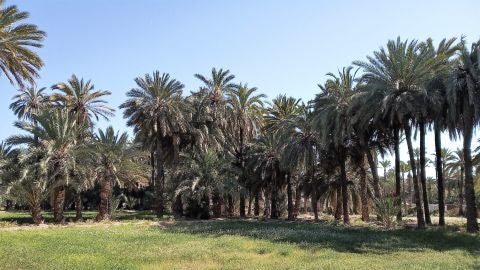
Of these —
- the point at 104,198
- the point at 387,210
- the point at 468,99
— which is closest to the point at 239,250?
the point at 387,210

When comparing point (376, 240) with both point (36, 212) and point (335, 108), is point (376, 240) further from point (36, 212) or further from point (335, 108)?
point (36, 212)

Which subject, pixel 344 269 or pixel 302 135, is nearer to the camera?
pixel 344 269

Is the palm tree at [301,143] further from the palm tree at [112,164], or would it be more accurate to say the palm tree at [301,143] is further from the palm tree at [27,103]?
the palm tree at [27,103]

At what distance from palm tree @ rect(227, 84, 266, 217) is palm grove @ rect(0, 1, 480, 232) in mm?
108

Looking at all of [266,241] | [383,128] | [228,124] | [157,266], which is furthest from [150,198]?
[157,266]

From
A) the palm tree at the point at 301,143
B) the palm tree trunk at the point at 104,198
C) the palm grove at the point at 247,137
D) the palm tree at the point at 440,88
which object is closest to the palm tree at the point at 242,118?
the palm grove at the point at 247,137

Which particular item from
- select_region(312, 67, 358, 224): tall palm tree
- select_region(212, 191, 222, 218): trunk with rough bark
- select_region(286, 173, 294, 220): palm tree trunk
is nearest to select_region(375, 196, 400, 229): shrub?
select_region(312, 67, 358, 224): tall palm tree

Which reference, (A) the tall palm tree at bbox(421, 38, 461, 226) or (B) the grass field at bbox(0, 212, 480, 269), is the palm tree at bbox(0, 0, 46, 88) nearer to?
(B) the grass field at bbox(0, 212, 480, 269)

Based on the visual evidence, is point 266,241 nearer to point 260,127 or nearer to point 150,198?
point 260,127

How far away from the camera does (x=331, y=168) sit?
40.2 metres

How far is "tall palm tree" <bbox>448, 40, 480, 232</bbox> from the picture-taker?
84.4 ft

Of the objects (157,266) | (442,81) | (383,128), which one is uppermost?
(442,81)

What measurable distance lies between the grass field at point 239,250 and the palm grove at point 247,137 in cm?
712

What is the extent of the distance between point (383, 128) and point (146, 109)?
1911 cm
